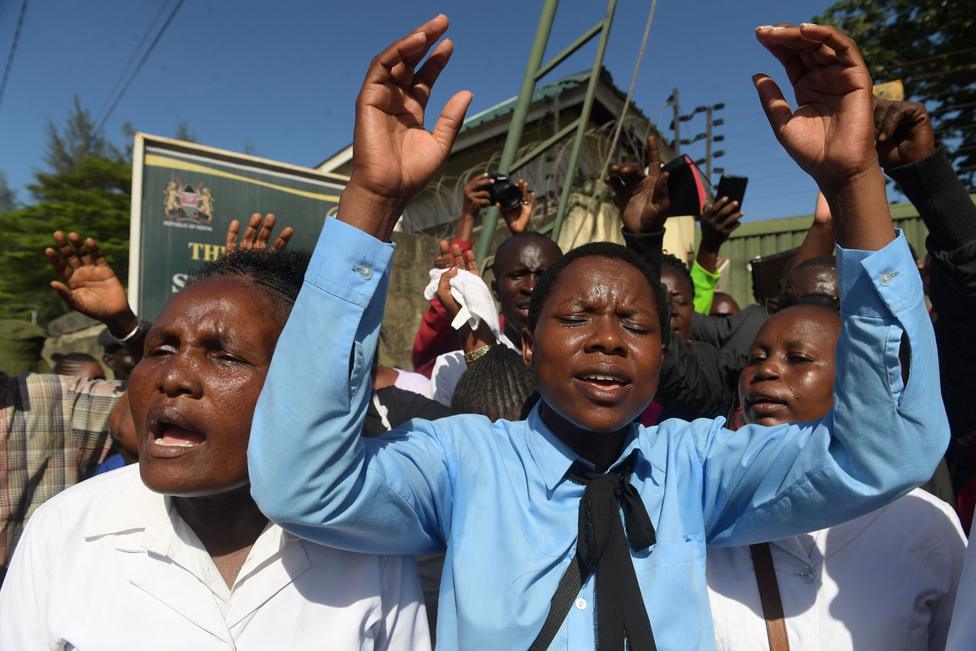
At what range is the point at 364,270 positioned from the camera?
1177 mm

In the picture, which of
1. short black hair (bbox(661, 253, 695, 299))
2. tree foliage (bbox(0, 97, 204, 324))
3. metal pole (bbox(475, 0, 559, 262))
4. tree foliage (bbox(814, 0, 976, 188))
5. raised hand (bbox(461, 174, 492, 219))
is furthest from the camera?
tree foliage (bbox(0, 97, 204, 324))

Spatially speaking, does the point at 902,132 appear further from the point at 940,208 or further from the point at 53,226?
the point at 53,226

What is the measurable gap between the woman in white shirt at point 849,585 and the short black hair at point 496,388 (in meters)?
0.80

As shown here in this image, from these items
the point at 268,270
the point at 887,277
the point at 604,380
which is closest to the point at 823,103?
the point at 887,277

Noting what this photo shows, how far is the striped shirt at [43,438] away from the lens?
265 centimetres

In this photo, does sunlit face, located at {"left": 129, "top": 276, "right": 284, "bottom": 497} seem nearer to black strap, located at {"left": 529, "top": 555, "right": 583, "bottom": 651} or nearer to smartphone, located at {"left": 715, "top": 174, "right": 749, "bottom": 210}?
black strap, located at {"left": 529, "top": 555, "right": 583, "bottom": 651}

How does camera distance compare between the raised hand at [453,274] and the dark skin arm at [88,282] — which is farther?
the raised hand at [453,274]

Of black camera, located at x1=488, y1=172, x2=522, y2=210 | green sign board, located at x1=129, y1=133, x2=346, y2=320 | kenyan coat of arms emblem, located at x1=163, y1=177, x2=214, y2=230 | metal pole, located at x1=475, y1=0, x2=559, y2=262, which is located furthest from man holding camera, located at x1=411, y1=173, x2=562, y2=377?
kenyan coat of arms emblem, located at x1=163, y1=177, x2=214, y2=230

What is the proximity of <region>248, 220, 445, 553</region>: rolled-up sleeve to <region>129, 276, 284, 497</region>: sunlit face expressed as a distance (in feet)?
0.59

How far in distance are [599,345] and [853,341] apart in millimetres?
475

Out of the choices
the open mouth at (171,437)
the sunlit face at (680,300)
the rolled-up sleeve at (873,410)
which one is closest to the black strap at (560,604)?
the rolled-up sleeve at (873,410)

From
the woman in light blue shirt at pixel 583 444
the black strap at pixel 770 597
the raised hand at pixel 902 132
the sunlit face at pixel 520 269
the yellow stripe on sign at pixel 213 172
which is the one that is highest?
the yellow stripe on sign at pixel 213 172

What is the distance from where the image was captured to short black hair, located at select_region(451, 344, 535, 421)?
6.93 feet

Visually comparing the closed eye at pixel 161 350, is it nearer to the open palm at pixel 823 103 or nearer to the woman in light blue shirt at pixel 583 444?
the woman in light blue shirt at pixel 583 444
